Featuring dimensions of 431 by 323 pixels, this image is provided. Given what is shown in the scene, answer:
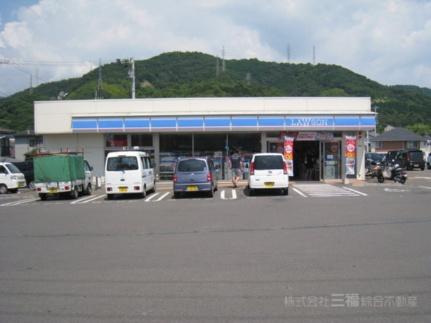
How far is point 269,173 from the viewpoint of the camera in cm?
1969

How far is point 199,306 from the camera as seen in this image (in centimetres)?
549

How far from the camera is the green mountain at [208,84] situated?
5806 centimetres

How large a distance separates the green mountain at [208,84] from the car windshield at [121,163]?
34.4 metres

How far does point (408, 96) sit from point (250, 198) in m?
90.3

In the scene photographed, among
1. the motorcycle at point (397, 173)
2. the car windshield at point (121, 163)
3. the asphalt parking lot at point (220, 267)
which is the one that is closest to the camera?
the asphalt parking lot at point (220, 267)

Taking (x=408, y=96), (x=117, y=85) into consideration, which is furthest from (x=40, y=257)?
(x=408, y=96)

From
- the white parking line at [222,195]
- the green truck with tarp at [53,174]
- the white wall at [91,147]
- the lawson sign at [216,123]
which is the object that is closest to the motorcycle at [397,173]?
the lawson sign at [216,123]

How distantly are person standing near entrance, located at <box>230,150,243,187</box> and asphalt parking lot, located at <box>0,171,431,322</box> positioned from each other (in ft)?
38.3

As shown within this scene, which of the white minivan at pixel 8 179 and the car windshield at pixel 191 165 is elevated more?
the car windshield at pixel 191 165

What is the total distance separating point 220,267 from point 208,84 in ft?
168

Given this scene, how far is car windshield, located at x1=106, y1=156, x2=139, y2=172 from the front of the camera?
65.0 feet

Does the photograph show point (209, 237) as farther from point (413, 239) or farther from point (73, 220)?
point (73, 220)

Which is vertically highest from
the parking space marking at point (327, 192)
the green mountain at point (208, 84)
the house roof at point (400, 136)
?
the green mountain at point (208, 84)

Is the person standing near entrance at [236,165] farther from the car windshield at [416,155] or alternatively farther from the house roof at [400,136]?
the house roof at [400,136]
